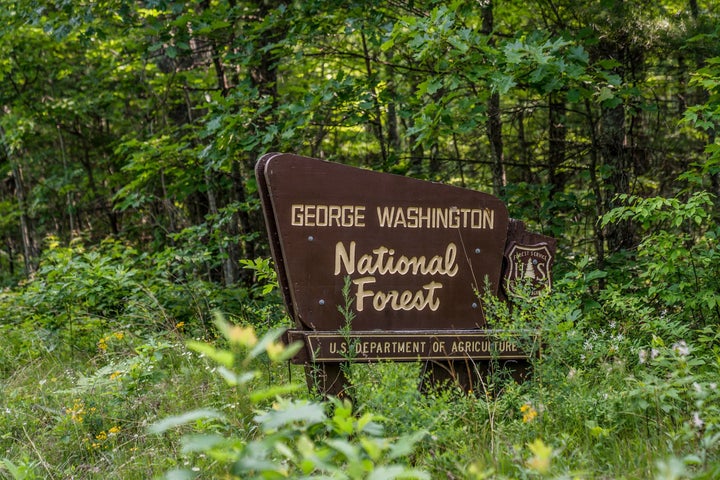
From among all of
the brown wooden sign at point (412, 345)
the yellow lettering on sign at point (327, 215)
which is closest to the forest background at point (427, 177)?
the brown wooden sign at point (412, 345)

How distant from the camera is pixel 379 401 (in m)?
3.37

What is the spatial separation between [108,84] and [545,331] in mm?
9575

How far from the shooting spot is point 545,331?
3.93 meters

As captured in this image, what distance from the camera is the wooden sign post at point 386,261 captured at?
13.2ft

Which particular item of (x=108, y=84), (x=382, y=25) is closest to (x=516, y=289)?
(x=382, y=25)

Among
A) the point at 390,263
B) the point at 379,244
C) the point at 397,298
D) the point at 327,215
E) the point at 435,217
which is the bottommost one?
the point at 397,298

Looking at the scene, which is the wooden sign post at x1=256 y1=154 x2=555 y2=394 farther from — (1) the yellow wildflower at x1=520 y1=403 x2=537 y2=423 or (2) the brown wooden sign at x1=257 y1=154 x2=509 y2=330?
(1) the yellow wildflower at x1=520 y1=403 x2=537 y2=423

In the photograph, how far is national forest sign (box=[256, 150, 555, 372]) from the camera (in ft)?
13.2

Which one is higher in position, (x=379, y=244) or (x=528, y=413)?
(x=379, y=244)

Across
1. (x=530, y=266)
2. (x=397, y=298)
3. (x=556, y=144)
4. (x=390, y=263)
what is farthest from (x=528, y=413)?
(x=556, y=144)

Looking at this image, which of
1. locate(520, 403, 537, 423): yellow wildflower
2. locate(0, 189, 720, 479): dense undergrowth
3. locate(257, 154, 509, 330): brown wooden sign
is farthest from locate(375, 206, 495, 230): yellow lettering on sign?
locate(520, 403, 537, 423): yellow wildflower

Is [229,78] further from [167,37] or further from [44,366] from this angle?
[44,366]

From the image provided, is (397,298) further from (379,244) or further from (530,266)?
(530,266)

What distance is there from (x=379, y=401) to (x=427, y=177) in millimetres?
4764
